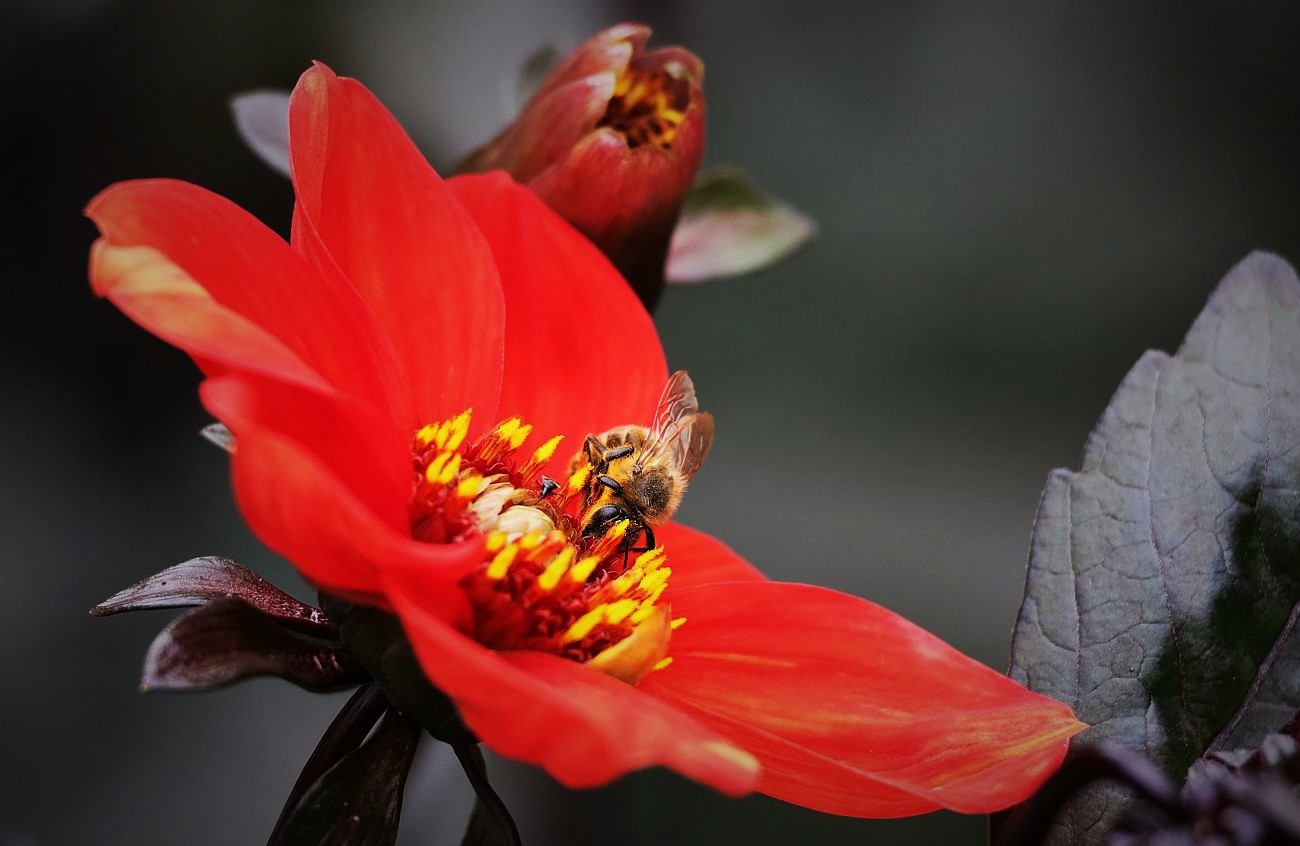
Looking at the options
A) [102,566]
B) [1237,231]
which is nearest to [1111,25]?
[1237,231]

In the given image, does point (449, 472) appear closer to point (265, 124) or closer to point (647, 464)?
point (647, 464)

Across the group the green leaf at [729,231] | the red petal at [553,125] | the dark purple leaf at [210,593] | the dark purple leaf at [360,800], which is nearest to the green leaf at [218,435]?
the dark purple leaf at [210,593]

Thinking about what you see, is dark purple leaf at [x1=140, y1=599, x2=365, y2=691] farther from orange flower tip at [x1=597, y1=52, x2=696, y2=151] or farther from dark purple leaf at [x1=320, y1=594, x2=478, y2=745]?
orange flower tip at [x1=597, y1=52, x2=696, y2=151]

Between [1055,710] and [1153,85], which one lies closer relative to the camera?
[1055,710]

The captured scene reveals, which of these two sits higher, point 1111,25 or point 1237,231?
point 1111,25

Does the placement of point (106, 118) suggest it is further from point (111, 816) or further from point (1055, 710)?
point (1055, 710)

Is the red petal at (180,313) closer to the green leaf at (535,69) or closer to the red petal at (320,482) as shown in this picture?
the red petal at (320,482)
